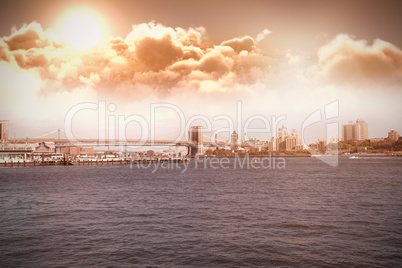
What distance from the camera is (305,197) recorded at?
66.2 feet

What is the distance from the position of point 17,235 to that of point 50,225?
57.8 inches

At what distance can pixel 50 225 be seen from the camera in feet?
43.1

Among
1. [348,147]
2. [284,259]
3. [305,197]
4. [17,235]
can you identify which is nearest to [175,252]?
[284,259]

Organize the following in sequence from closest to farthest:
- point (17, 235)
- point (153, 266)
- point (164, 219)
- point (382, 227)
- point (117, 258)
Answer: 1. point (153, 266)
2. point (117, 258)
3. point (17, 235)
4. point (382, 227)
5. point (164, 219)

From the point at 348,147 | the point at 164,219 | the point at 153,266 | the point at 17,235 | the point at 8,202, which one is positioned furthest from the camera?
the point at 348,147

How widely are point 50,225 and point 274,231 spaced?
8472mm

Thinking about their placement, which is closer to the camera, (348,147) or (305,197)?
(305,197)

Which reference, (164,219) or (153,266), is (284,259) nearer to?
(153,266)

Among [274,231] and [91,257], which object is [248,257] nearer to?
[274,231]

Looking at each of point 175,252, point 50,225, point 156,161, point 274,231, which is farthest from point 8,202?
point 156,161

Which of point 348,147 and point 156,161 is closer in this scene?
point 156,161

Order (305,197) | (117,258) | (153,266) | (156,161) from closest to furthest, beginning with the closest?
(153,266) → (117,258) → (305,197) → (156,161)

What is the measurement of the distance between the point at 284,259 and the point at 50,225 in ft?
29.4

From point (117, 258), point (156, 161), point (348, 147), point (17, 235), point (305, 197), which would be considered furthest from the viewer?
point (348, 147)
